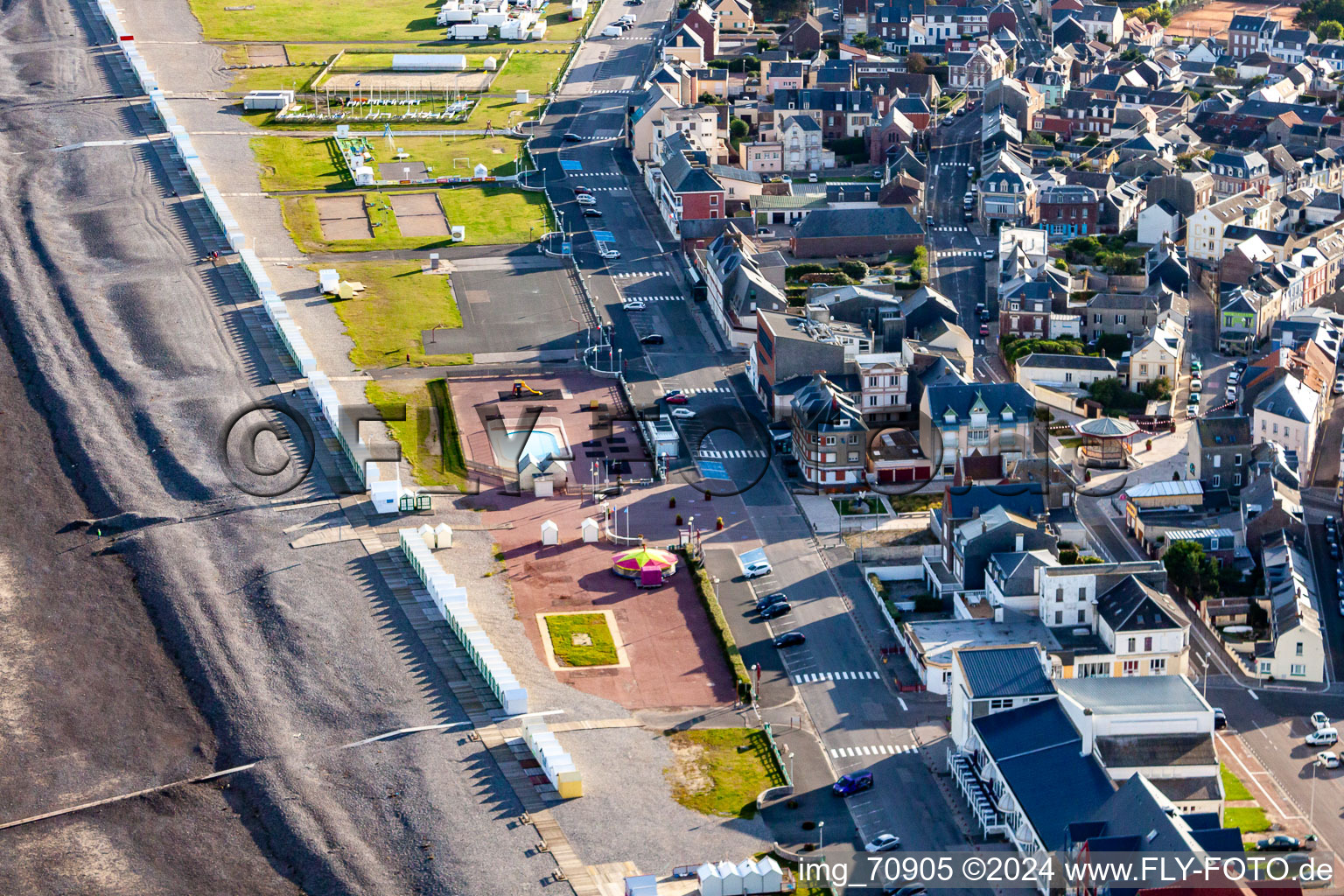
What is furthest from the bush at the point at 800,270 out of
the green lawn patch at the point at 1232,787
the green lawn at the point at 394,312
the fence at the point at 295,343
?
the green lawn patch at the point at 1232,787

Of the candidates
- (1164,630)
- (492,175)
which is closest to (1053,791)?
(1164,630)

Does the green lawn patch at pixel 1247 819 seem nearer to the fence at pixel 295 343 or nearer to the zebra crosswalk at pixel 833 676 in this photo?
the zebra crosswalk at pixel 833 676

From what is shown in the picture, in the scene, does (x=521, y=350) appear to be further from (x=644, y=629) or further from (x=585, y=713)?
(x=585, y=713)

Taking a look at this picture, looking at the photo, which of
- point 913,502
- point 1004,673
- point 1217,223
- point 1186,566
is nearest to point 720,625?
point 1004,673

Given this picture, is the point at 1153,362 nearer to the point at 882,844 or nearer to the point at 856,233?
the point at 856,233

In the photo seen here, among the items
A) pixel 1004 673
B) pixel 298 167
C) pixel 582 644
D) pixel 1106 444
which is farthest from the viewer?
pixel 298 167

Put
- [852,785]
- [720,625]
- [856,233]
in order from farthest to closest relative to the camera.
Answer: [856,233] < [720,625] < [852,785]
